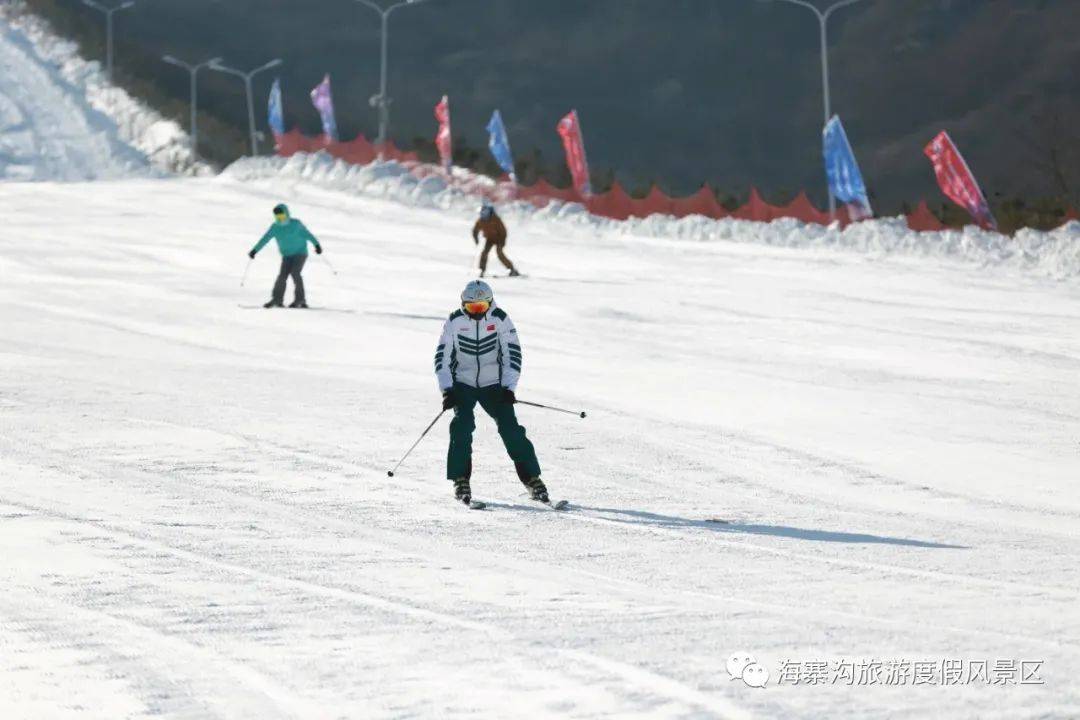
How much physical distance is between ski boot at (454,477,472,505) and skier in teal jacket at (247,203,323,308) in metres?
14.1

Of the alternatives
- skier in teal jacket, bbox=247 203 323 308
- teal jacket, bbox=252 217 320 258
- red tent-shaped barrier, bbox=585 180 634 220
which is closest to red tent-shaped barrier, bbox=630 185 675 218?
red tent-shaped barrier, bbox=585 180 634 220

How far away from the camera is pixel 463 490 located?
1273cm

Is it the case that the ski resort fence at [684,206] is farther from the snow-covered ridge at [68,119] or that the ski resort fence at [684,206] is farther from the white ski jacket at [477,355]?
the white ski jacket at [477,355]

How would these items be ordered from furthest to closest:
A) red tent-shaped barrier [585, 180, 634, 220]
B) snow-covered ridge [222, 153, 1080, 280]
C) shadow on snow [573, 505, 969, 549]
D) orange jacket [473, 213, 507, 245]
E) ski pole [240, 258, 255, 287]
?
red tent-shaped barrier [585, 180, 634, 220], snow-covered ridge [222, 153, 1080, 280], orange jacket [473, 213, 507, 245], ski pole [240, 258, 255, 287], shadow on snow [573, 505, 969, 549]

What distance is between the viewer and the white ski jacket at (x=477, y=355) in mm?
12422

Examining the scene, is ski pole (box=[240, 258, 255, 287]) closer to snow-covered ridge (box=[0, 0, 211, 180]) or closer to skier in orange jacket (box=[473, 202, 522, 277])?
skier in orange jacket (box=[473, 202, 522, 277])

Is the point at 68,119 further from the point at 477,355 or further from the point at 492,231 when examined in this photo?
the point at 477,355

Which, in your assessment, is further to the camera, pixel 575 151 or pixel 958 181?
pixel 575 151

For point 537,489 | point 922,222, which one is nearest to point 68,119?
point 922,222

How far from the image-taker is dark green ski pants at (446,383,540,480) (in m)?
12.5

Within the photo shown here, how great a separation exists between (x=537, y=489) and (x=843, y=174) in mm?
29915

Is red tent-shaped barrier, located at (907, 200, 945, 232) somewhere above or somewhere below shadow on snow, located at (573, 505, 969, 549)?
Answer: above

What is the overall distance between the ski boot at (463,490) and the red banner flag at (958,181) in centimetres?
2734

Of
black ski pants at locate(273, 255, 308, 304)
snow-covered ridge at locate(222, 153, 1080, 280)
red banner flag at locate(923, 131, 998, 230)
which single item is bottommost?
black ski pants at locate(273, 255, 308, 304)
